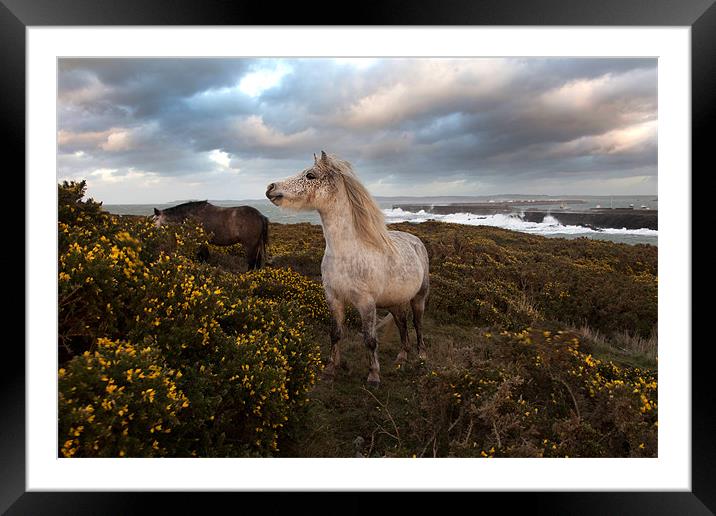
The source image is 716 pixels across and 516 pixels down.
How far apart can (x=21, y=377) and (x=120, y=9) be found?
258 cm

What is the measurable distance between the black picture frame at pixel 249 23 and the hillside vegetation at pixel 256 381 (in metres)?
0.36

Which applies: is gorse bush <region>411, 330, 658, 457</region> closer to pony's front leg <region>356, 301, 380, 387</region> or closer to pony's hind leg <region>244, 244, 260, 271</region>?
pony's front leg <region>356, 301, 380, 387</region>

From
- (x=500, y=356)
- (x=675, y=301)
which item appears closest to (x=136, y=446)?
(x=500, y=356)

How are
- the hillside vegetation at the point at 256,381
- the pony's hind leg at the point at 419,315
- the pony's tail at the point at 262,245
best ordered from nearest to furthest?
1. the hillside vegetation at the point at 256,381
2. the pony's hind leg at the point at 419,315
3. the pony's tail at the point at 262,245

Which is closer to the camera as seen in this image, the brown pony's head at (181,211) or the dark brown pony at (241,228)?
the brown pony's head at (181,211)

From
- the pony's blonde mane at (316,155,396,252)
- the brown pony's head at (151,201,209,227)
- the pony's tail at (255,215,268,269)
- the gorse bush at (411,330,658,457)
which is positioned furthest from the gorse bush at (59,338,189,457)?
the brown pony's head at (151,201,209,227)

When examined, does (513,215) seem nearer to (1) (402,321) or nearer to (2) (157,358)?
(1) (402,321)

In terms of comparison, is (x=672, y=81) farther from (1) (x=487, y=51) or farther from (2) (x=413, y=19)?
(2) (x=413, y=19)

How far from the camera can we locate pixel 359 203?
418 cm

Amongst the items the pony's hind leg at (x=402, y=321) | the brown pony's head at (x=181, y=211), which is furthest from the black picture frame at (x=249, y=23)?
the brown pony's head at (x=181, y=211)

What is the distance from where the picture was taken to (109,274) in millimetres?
2447

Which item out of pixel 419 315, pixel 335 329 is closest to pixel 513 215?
pixel 419 315

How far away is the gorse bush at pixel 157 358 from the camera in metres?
2.00

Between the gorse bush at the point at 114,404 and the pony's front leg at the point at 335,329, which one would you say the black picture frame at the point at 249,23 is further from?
→ the pony's front leg at the point at 335,329
